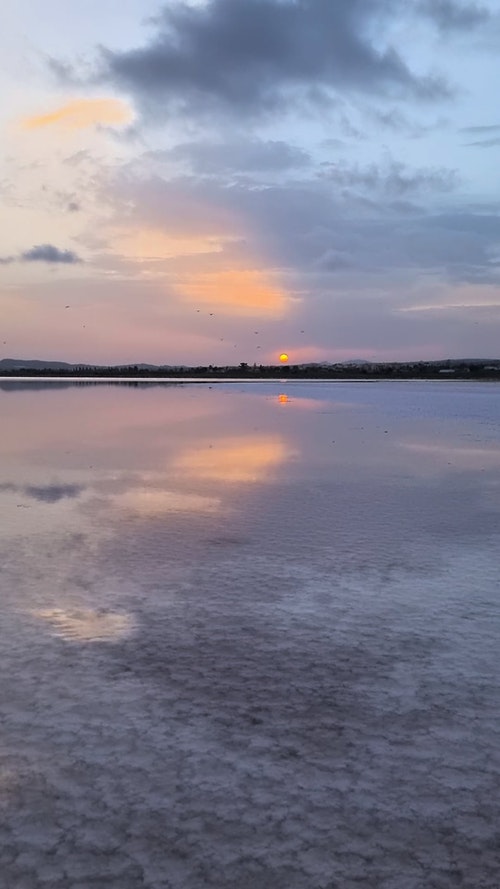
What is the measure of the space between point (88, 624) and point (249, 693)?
83.3 inches

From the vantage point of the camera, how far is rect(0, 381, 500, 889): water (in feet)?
12.9

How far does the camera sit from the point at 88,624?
23.7 ft

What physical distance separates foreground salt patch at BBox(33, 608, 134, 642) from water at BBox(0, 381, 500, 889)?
0.03 m

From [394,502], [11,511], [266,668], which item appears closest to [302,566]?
[266,668]

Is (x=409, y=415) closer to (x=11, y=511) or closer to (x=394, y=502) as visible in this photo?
(x=394, y=502)

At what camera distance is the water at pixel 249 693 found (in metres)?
3.94

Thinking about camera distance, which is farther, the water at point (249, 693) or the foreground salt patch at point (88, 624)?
the foreground salt patch at point (88, 624)

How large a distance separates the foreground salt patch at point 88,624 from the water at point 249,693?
0.03 meters

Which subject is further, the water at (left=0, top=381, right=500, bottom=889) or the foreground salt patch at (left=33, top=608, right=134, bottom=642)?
the foreground salt patch at (left=33, top=608, right=134, bottom=642)

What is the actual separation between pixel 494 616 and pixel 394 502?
6.18 metres

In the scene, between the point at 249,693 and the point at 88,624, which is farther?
the point at 88,624

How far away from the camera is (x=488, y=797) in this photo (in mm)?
4426

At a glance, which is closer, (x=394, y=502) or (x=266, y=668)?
(x=266, y=668)

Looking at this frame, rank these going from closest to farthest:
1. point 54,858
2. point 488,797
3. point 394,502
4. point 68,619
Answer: point 54,858 < point 488,797 < point 68,619 < point 394,502
